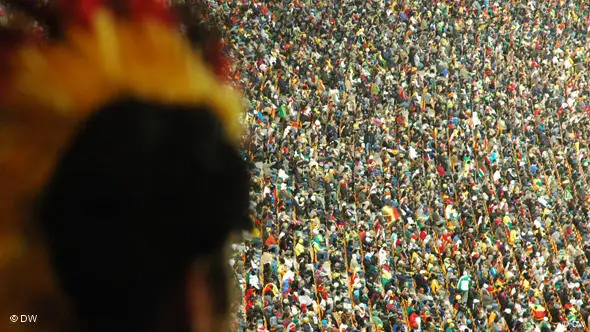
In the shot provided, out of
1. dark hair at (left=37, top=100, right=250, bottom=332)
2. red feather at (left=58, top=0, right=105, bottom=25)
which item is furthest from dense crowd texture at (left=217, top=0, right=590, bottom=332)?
red feather at (left=58, top=0, right=105, bottom=25)

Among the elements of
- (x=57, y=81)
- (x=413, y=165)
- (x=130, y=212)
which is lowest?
(x=130, y=212)

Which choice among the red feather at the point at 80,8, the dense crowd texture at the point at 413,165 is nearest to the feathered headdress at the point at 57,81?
the red feather at the point at 80,8

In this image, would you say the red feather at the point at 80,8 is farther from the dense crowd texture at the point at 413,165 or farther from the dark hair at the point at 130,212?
the dense crowd texture at the point at 413,165

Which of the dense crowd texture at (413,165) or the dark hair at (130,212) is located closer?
the dark hair at (130,212)

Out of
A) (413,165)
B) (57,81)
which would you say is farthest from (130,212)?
(413,165)

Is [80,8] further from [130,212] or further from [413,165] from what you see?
[413,165]

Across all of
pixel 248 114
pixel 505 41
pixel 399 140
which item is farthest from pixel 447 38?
pixel 248 114
